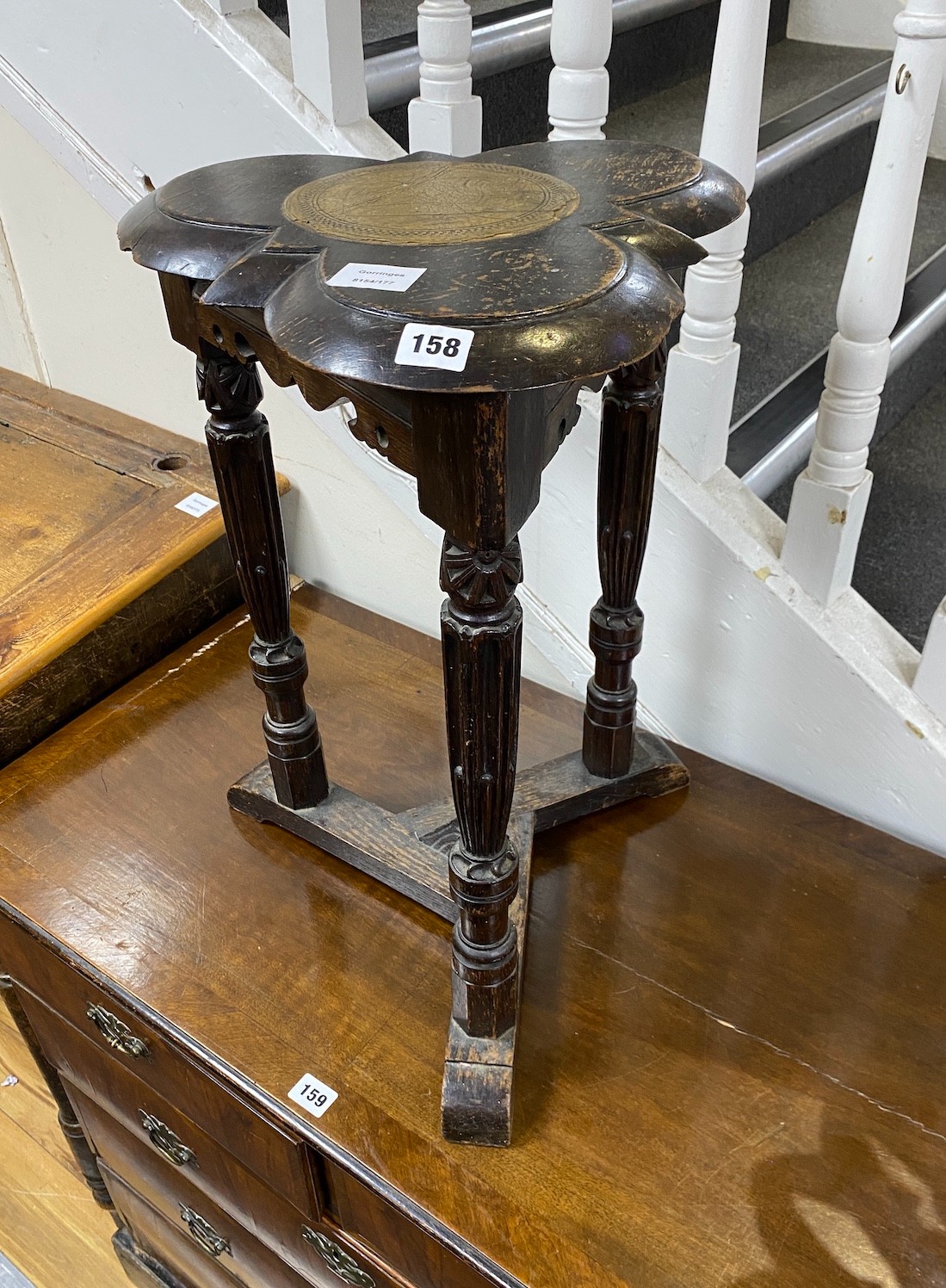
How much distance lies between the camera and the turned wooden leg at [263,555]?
2.36 ft

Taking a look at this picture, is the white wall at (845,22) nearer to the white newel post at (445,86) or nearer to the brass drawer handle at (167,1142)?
the white newel post at (445,86)

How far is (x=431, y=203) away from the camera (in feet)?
1.92

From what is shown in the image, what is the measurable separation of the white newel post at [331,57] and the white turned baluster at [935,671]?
680 millimetres

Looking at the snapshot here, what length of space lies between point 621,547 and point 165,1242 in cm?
99

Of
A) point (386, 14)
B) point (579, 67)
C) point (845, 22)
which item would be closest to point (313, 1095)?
point (579, 67)

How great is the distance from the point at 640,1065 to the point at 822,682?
0.38m

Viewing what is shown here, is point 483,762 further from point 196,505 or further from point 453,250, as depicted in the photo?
point 196,505

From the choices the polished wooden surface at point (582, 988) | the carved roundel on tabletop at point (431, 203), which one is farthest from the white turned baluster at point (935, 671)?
the carved roundel on tabletop at point (431, 203)

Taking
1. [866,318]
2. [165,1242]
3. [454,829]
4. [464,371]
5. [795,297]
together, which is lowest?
[165,1242]

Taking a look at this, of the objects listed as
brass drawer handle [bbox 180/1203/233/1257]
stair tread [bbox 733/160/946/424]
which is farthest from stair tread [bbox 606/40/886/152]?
brass drawer handle [bbox 180/1203/233/1257]

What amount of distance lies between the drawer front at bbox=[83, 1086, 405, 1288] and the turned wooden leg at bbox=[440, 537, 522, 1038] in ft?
0.87

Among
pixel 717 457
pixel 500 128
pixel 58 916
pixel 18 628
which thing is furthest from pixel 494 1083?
pixel 500 128

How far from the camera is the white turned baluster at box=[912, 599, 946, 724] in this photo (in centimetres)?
83

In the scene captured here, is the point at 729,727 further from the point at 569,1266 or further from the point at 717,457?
the point at 569,1266
